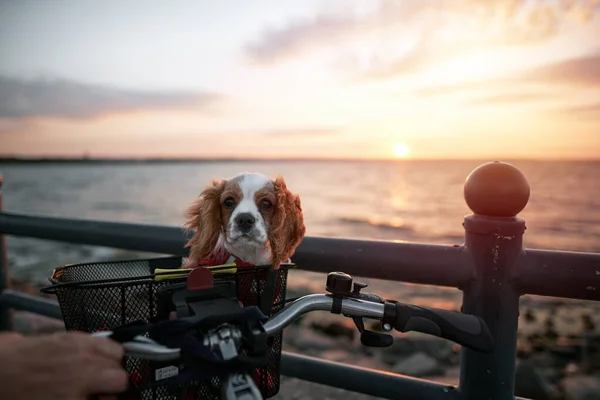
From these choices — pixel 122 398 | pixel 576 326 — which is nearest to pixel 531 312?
pixel 576 326

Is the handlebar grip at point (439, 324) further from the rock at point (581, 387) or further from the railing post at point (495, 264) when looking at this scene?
the rock at point (581, 387)

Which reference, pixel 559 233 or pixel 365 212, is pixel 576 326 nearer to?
pixel 559 233

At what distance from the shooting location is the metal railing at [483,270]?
182 cm

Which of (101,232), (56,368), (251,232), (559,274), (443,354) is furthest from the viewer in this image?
(443,354)

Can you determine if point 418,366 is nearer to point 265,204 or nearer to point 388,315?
point 265,204

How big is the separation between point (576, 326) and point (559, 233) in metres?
12.6

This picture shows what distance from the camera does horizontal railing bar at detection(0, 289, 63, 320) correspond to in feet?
11.0

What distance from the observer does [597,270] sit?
174 cm

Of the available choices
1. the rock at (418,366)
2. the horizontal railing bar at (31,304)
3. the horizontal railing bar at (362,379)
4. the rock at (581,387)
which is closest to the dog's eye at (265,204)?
the horizontal railing bar at (362,379)

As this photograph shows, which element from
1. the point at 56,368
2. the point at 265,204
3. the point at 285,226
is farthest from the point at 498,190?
the point at 56,368

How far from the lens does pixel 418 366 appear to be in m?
5.45

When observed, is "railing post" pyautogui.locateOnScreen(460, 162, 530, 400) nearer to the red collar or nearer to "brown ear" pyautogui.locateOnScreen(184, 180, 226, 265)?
the red collar

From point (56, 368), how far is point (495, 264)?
169cm

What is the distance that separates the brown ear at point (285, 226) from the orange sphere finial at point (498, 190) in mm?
916
